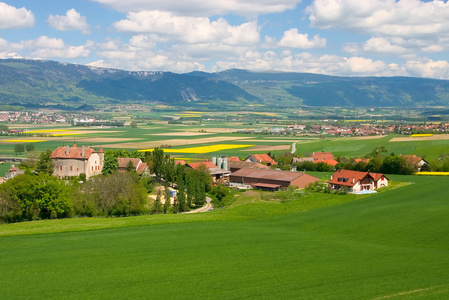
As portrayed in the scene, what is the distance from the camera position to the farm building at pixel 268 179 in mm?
58334

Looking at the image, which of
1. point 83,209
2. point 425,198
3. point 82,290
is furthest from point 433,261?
point 83,209

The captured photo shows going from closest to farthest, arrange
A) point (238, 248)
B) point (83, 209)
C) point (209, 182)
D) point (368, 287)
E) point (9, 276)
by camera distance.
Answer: point (368, 287) < point (9, 276) < point (238, 248) < point (83, 209) < point (209, 182)

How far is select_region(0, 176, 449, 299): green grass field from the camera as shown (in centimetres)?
1928

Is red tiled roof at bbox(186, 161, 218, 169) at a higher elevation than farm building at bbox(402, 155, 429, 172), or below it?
below

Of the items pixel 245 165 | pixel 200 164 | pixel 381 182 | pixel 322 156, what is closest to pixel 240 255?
pixel 381 182

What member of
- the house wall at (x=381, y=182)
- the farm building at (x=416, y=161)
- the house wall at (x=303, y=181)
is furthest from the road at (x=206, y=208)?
the farm building at (x=416, y=161)

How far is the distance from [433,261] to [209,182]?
129 feet

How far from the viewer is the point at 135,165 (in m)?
67.2

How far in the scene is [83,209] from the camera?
45.6 metres

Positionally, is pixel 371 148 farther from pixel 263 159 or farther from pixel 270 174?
pixel 270 174

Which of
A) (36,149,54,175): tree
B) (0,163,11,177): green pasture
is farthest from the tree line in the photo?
(0,163,11,177): green pasture

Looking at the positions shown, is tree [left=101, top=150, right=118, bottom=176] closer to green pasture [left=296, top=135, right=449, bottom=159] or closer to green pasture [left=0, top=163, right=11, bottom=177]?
green pasture [left=0, top=163, right=11, bottom=177]

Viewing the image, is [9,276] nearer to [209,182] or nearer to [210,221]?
[210,221]

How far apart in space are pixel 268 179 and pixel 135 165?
56.9ft
